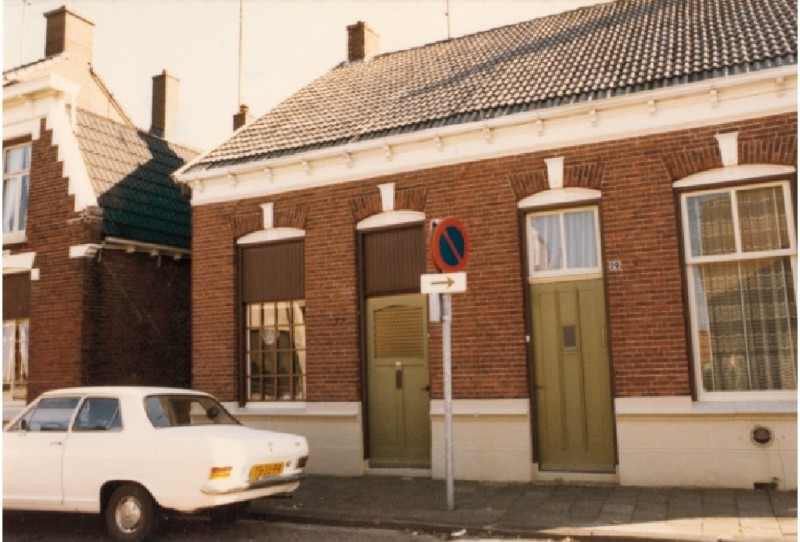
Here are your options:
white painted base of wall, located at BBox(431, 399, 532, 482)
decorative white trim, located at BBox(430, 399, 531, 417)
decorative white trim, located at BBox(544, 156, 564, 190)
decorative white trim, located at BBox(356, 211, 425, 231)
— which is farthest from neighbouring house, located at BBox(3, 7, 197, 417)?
decorative white trim, located at BBox(544, 156, 564, 190)

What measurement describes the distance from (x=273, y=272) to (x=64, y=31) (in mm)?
9929

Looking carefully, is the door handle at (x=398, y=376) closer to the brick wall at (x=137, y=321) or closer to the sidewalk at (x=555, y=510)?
the sidewalk at (x=555, y=510)

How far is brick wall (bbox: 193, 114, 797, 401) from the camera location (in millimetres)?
9008

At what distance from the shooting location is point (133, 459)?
7.05 m

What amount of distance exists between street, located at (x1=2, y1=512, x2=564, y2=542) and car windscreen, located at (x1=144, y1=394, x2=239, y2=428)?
1131 millimetres

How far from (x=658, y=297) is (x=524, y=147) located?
2768 mm

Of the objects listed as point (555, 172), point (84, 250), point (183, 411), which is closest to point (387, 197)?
point (555, 172)

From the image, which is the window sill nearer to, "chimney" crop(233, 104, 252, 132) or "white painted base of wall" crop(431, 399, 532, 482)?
"white painted base of wall" crop(431, 399, 532, 482)

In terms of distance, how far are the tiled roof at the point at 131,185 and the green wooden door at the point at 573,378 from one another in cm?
838

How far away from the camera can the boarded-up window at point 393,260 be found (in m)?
10.8

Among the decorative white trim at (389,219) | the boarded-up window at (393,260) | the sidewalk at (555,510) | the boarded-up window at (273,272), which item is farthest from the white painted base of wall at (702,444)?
the boarded-up window at (273,272)

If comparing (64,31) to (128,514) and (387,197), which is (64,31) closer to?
(387,197)

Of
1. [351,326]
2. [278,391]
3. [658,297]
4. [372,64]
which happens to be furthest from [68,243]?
[658,297]

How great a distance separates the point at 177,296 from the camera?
48.8ft
